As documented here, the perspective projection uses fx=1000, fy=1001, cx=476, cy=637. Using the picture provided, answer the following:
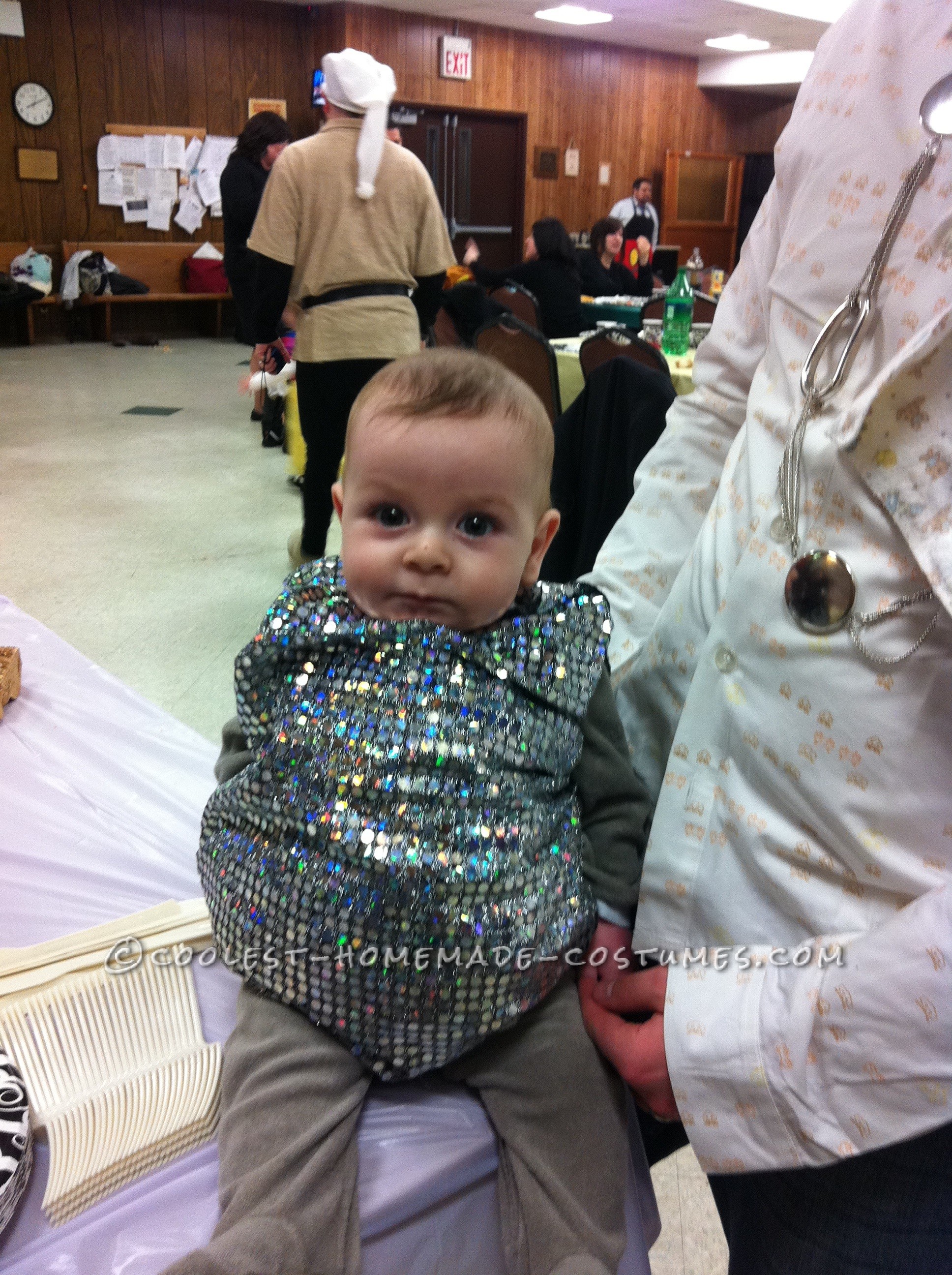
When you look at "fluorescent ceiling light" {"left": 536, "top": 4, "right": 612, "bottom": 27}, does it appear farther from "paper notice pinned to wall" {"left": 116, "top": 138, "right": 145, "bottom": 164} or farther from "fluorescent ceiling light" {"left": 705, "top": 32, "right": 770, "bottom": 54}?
"paper notice pinned to wall" {"left": 116, "top": 138, "right": 145, "bottom": 164}

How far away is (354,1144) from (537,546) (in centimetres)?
58

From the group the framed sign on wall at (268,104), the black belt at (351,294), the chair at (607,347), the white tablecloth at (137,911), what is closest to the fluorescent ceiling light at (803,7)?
the framed sign on wall at (268,104)

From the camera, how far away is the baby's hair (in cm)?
95

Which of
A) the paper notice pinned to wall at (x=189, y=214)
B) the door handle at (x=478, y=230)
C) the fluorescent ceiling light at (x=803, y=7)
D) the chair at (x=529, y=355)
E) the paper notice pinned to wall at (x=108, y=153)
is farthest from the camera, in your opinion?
the door handle at (x=478, y=230)

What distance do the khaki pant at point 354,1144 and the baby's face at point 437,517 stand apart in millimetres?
377

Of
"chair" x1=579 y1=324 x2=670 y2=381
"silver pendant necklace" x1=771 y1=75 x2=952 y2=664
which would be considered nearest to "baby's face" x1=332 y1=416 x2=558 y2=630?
"silver pendant necklace" x1=771 y1=75 x2=952 y2=664

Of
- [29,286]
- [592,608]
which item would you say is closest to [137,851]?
[592,608]

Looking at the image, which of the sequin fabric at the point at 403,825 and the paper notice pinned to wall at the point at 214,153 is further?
the paper notice pinned to wall at the point at 214,153

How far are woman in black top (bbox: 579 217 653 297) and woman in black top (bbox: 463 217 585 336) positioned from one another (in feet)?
5.08

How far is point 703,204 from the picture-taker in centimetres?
1350

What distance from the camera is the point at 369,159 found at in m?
3.31

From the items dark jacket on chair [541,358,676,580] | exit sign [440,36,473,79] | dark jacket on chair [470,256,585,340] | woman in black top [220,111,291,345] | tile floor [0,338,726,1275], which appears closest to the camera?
dark jacket on chair [541,358,676,580]

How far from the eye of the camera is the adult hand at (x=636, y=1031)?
0.81 metres

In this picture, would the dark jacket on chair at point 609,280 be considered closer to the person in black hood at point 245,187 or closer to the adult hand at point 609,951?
the person in black hood at point 245,187
